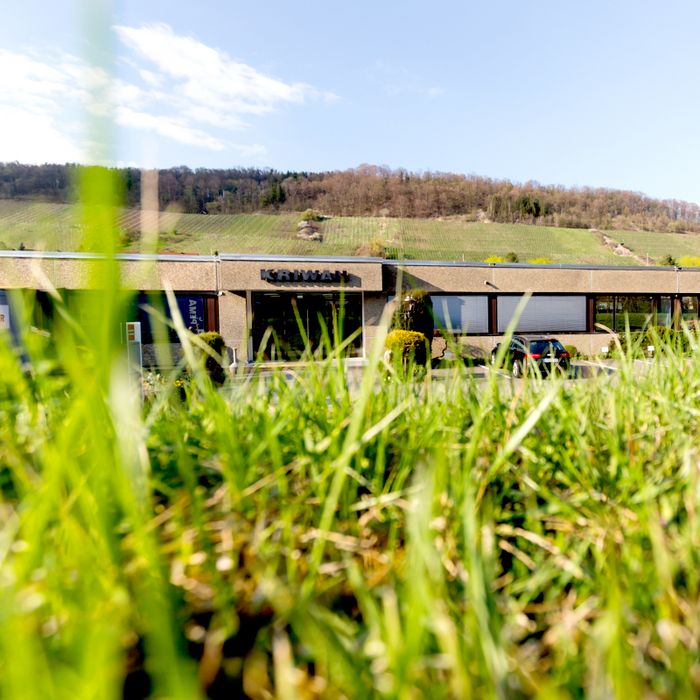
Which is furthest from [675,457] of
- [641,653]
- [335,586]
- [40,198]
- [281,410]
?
[40,198]

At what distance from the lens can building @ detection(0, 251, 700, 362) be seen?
848 inches

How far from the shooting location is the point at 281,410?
4.36ft

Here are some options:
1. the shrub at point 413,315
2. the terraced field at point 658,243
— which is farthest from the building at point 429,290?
the terraced field at point 658,243

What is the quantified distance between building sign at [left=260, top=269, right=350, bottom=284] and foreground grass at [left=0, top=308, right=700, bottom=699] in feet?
68.3

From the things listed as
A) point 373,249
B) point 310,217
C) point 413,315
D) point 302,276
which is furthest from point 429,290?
point 310,217

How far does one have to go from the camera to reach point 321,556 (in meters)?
0.83

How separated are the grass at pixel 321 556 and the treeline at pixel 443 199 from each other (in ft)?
215

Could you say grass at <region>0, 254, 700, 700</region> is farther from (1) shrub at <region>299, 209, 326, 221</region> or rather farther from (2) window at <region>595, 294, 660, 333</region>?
(1) shrub at <region>299, 209, 326, 221</region>

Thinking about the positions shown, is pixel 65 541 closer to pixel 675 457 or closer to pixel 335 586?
pixel 335 586

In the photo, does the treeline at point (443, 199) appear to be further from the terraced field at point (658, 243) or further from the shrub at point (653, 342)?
the shrub at point (653, 342)

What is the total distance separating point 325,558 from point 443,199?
80.5m

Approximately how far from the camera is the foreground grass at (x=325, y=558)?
0.57 m

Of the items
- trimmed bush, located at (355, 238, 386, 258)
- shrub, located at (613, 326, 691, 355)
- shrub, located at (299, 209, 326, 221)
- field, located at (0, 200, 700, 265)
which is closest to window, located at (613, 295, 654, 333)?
field, located at (0, 200, 700, 265)

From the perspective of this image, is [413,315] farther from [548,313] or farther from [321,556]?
[321,556]
